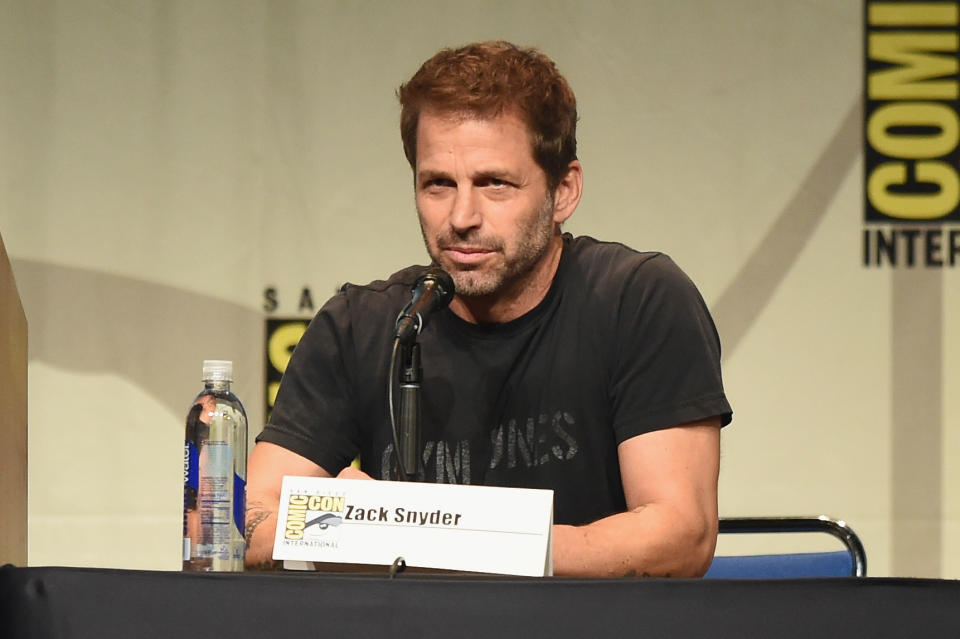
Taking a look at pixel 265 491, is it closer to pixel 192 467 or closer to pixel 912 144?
pixel 192 467

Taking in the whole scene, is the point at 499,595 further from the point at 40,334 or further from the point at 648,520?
the point at 40,334

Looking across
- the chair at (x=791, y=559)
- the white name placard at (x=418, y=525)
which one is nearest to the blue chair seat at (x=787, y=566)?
the chair at (x=791, y=559)

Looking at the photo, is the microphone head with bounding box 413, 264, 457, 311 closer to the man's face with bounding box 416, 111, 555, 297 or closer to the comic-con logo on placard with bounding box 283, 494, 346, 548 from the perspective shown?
the man's face with bounding box 416, 111, 555, 297

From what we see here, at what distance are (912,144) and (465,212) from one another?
180 centimetres

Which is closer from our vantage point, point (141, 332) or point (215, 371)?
point (215, 371)

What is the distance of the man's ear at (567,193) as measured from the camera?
6.21 ft

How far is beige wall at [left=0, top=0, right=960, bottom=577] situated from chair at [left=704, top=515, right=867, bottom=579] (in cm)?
100

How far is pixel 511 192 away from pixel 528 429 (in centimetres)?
35

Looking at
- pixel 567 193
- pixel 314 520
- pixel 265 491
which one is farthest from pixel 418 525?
pixel 567 193

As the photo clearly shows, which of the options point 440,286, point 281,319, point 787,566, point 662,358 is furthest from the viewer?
point 281,319

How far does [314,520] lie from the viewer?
1.19 m

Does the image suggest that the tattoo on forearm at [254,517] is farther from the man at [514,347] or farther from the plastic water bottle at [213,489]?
the plastic water bottle at [213,489]

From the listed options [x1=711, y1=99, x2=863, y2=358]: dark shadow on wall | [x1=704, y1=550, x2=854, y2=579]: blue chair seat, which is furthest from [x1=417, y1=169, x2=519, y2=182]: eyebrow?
[x1=711, y1=99, x2=863, y2=358]: dark shadow on wall

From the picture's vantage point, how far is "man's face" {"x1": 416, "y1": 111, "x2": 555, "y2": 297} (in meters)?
1.75
